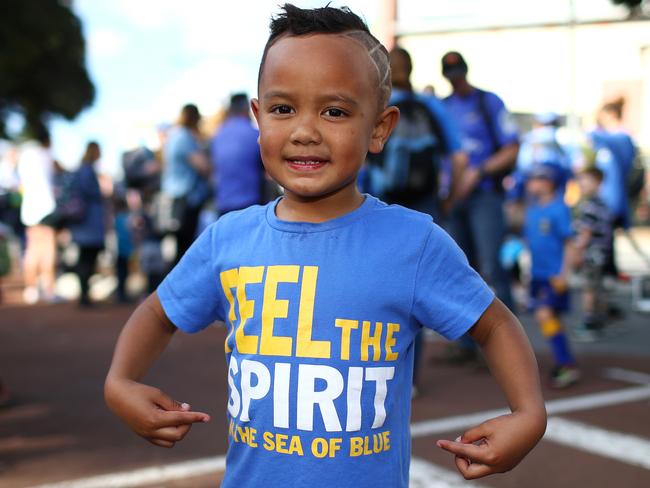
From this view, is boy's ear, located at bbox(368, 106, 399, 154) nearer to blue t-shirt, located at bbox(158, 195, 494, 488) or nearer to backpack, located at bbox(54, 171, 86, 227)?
blue t-shirt, located at bbox(158, 195, 494, 488)

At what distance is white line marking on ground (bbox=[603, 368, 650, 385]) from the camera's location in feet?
18.3

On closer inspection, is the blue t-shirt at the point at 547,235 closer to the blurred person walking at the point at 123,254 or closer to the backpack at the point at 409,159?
the backpack at the point at 409,159

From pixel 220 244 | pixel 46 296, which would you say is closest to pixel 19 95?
pixel 46 296

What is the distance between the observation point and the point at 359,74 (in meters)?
1.81

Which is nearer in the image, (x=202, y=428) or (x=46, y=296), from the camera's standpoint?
(x=202, y=428)

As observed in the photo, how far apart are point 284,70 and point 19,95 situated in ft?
144

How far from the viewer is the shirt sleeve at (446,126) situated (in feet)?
15.9

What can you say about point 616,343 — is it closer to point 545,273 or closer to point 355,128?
point 545,273

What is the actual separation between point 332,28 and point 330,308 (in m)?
0.62

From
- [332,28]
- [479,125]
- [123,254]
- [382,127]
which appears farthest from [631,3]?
[123,254]

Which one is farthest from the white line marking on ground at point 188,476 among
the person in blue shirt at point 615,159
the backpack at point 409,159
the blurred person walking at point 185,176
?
the person in blue shirt at point 615,159

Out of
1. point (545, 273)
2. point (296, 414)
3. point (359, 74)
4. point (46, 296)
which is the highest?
point (359, 74)

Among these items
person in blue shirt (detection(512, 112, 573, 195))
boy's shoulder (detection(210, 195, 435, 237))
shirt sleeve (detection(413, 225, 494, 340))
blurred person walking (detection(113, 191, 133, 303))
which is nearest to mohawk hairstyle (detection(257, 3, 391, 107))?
boy's shoulder (detection(210, 195, 435, 237))

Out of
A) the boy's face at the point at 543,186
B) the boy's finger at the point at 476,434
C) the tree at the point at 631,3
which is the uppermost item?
the tree at the point at 631,3
